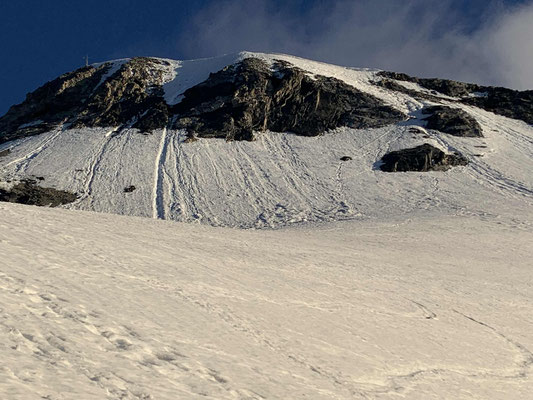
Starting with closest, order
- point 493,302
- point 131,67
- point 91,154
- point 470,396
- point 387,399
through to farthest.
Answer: point 387,399
point 470,396
point 493,302
point 91,154
point 131,67

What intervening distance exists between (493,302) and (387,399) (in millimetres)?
8854

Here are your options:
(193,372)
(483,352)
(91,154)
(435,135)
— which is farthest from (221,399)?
(435,135)

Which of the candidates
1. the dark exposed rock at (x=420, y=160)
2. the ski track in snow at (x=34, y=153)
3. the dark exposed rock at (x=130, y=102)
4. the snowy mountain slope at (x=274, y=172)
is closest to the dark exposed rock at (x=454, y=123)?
the snowy mountain slope at (x=274, y=172)

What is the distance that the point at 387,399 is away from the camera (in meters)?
7.68

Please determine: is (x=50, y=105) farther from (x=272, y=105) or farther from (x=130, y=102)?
(x=272, y=105)

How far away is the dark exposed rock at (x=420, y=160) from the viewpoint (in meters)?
43.8

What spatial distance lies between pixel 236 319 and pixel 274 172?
33.7 meters

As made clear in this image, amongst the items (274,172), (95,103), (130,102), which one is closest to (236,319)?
(274,172)

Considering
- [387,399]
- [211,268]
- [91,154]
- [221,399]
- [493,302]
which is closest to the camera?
[221,399]

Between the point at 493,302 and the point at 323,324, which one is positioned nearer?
the point at 323,324

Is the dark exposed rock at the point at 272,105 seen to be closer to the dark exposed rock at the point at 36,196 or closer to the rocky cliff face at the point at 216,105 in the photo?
the rocky cliff face at the point at 216,105

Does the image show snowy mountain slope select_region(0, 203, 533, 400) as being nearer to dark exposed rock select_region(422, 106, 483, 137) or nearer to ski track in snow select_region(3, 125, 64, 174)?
ski track in snow select_region(3, 125, 64, 174)

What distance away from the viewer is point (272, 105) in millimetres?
58156

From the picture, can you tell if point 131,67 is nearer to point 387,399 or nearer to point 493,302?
point 493,302
